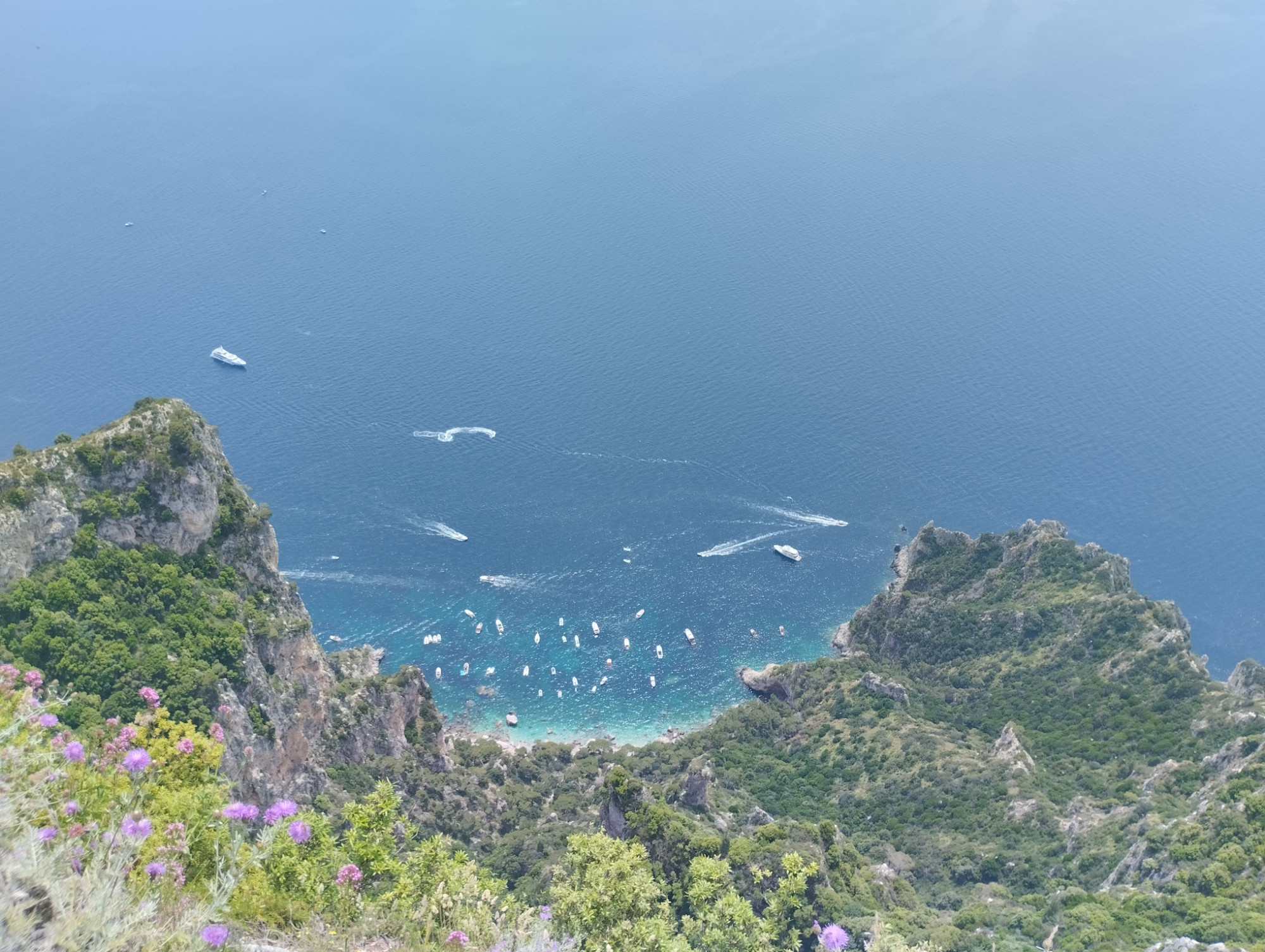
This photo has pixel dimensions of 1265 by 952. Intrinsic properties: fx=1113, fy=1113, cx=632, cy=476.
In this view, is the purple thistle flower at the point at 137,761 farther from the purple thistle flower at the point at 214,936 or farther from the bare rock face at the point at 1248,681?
the bare rock face at the point at 1248,681

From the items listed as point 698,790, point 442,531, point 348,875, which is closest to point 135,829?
point 348,875

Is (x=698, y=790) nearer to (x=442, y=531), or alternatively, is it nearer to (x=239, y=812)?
(x=239, y=812)

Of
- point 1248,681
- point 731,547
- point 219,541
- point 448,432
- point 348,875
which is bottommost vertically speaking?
point 448,432

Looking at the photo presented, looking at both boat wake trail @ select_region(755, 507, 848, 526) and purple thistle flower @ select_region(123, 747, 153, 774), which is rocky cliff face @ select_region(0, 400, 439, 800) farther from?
boat wake trail @ select_region(755, 507, 848, 526)

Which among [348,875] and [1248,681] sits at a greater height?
[348,875]

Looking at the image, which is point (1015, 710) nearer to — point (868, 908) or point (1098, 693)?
point (1098, 693)

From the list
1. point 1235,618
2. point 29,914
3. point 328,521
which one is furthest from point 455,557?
point 29,914
